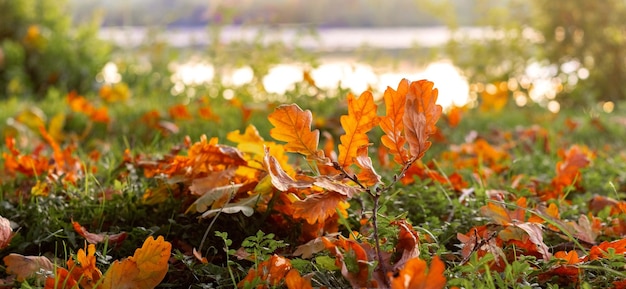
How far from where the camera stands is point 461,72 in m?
6.55

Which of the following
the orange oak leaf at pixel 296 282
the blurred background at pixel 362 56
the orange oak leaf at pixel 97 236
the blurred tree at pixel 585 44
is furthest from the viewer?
the blurred tree at pixel 585 44

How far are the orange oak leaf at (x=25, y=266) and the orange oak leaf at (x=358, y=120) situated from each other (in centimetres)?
61

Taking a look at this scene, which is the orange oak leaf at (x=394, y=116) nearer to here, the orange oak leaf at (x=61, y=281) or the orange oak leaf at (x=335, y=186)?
the orange oak leaf at (x=335, y=186)

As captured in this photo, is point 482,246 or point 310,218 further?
point 482,246

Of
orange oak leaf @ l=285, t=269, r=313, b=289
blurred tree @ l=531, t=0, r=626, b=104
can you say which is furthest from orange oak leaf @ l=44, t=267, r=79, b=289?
blurred tree @ l=531, t=0, r=626, b=104

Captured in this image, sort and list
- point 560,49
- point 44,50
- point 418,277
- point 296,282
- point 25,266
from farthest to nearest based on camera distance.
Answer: point 44,50 → point 560,49 → point 25,266 → point 296,282 → point 418,277

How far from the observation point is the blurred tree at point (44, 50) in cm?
602

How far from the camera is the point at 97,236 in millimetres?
1549

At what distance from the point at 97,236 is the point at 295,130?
558 mm

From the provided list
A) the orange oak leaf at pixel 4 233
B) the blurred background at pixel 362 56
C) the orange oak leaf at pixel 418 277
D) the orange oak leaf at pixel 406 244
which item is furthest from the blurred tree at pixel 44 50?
the orange oak leaf at pixel 418 277

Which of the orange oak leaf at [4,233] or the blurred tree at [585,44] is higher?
the orange oak leaf at [4,233]

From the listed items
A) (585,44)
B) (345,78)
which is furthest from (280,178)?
(585,44)

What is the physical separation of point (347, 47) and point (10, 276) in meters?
10.5

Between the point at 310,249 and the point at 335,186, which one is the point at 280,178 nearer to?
the point at 335,186
